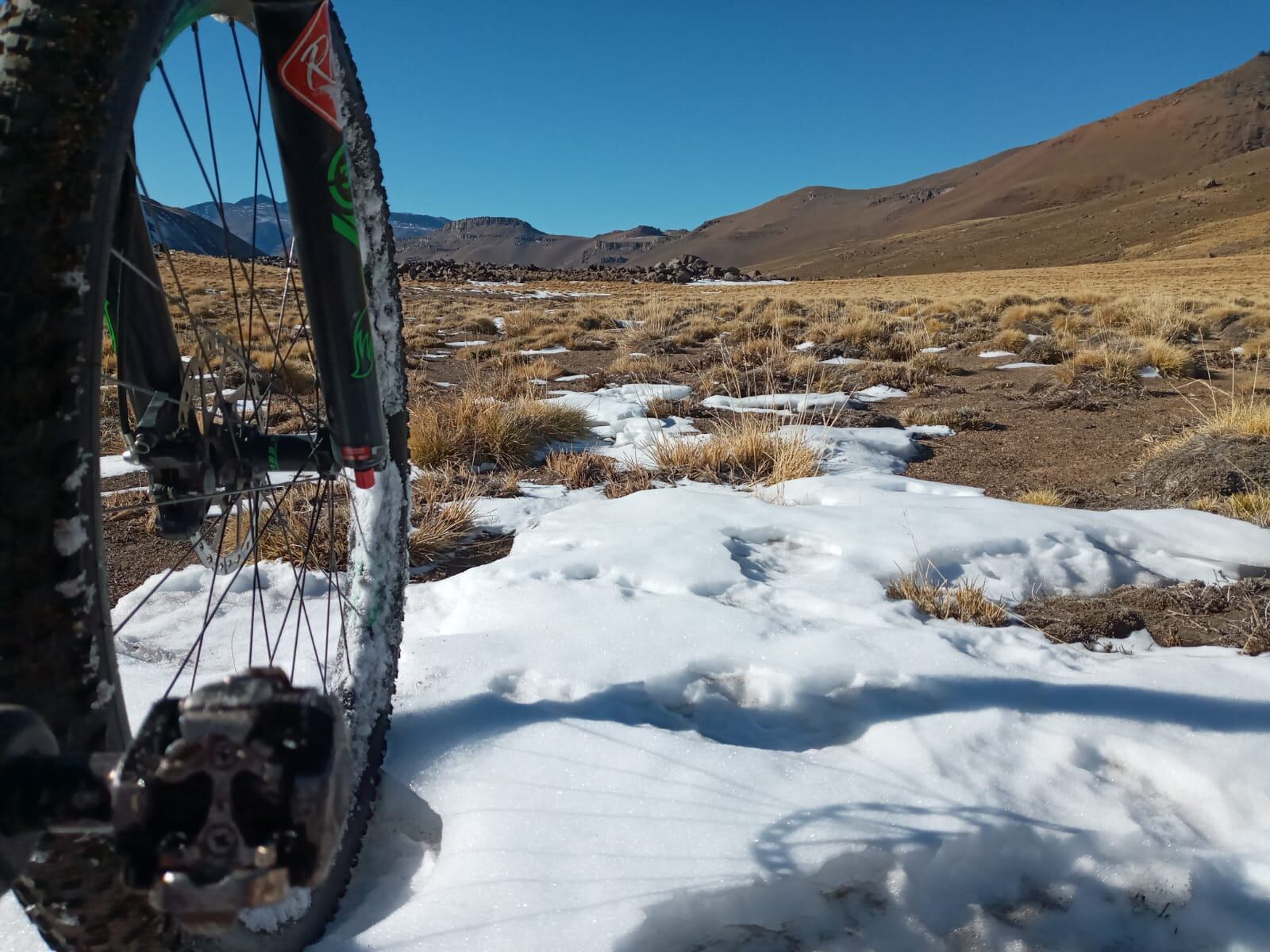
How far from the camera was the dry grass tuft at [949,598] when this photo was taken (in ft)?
6.51

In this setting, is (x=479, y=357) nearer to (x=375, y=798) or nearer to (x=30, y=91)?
(x=375, y=798)

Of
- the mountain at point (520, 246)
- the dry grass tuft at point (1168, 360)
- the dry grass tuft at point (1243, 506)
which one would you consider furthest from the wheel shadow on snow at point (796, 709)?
the mountain at point (520, 246)

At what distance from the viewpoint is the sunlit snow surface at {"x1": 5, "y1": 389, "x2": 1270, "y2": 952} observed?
1095 millimetres

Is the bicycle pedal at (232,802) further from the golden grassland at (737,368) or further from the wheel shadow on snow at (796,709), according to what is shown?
the wheel shadow on snow at (796,709)

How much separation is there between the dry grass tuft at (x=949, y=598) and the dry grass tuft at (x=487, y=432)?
2.25 meters

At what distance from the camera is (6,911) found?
1047 mm

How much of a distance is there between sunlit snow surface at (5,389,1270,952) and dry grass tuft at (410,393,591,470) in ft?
5.51

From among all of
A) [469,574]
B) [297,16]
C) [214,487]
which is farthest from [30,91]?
[469,574]

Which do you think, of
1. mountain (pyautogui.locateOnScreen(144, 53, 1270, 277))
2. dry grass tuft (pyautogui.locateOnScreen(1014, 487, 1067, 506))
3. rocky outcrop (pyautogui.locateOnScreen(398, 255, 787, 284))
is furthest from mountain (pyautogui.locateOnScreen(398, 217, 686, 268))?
dry grass tuft (pyautogui.locateOnScreen(1014, 487, 1067, 506))

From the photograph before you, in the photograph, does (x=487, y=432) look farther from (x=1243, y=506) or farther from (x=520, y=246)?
(x=520, y=246)

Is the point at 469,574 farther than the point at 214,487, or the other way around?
the point at 469,574

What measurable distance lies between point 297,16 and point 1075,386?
585cm

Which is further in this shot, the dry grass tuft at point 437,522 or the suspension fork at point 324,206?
the dry grass tuft at point 437,522

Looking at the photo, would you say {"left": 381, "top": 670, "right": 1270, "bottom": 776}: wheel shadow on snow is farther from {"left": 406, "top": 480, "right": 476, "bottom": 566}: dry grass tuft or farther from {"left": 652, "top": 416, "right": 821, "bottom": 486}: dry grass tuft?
{"left": 652, "top": 416, "right": 821, "bottom": 486}: dry grass tuft
